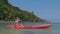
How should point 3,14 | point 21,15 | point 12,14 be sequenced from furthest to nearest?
1. point 21,15
2. point 12,14
3. point 3,14

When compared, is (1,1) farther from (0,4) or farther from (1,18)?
(1,18)

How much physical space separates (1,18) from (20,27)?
62003 mm

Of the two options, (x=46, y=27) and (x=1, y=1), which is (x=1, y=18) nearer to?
(x=1, y=1)

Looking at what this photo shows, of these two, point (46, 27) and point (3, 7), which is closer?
point (46, 27)

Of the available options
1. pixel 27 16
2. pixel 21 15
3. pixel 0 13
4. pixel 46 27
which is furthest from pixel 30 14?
pixel 46 27

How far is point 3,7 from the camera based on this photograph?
8650cm

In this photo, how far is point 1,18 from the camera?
8562 cm

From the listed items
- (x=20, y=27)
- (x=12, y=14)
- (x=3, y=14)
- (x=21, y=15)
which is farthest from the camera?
(x=21, y=15)

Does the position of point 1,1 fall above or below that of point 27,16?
above

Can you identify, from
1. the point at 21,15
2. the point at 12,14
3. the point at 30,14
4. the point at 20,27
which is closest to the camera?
the point at 20,27

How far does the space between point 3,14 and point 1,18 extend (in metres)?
2.99

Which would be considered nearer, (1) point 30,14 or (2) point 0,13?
(2) point 0,13

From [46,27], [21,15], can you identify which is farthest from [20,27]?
[21,15]

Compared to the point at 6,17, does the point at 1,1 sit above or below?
above
